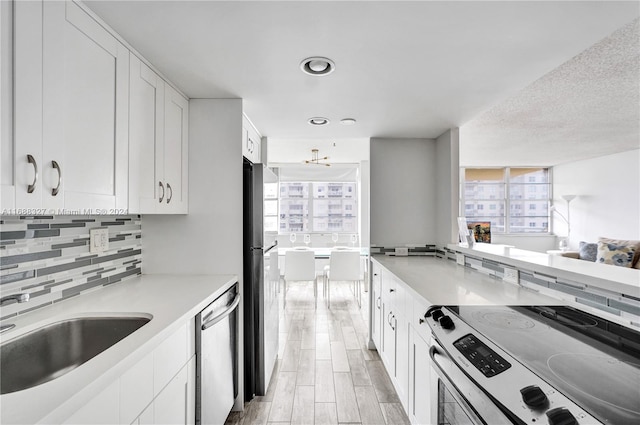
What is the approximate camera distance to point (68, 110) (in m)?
1.12

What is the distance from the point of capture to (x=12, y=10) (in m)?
0.91

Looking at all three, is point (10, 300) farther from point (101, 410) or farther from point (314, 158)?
point (314, 158)

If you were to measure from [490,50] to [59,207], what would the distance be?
6.37 feet

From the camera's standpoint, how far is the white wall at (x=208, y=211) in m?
2.13

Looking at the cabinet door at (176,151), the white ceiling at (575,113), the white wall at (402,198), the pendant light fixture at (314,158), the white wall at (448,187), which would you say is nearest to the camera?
the cabinet door at (176,151)

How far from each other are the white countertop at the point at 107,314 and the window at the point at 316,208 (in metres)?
4.67

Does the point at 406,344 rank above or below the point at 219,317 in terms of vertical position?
below

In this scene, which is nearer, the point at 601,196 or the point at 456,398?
the point at 456,398

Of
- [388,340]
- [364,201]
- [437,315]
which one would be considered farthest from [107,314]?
[364,201]

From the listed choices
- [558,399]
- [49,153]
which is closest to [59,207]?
[49,153]

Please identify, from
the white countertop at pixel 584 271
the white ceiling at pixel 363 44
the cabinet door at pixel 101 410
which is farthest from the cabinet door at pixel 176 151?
the white countertop at pixel 584 271

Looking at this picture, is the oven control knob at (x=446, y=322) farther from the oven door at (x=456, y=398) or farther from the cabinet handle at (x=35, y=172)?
the cabinet handle at (x=35, y=172)

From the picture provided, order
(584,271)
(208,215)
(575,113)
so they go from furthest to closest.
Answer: (575,113)
(208,215)
(584,271)

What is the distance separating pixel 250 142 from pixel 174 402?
190 centimetres
